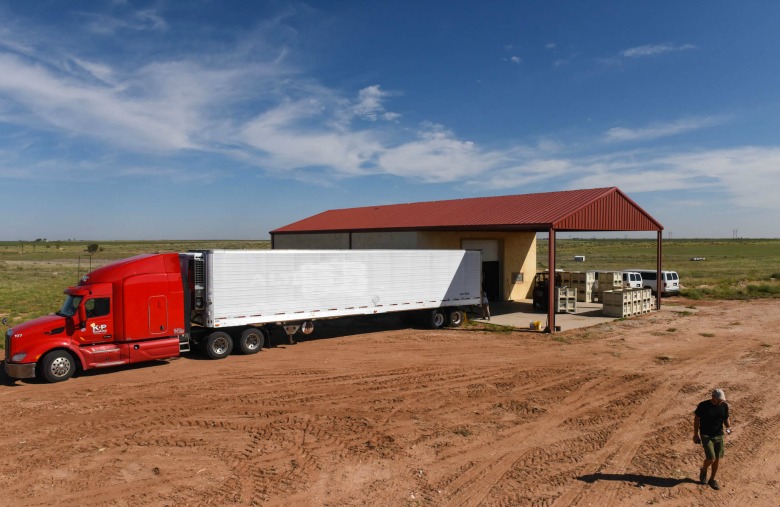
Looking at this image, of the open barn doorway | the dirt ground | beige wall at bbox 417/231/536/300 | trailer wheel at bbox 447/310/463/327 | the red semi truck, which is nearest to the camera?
the dirt ground

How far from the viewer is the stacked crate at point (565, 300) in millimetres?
25547

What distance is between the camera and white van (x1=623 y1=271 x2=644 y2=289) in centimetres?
3067

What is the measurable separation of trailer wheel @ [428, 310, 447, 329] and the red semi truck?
0.46m

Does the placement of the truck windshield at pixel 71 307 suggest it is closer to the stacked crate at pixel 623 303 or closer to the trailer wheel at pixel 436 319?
the trailer wheel at pixel 436 319

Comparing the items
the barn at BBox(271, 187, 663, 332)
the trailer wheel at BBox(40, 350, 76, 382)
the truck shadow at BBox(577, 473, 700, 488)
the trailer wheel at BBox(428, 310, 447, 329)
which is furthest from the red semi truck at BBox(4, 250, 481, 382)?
the truck shadow at BBox(577, 473, 700, 488)

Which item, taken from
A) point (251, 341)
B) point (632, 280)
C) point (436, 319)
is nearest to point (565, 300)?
point (436, 319)

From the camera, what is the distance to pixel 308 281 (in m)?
17.9

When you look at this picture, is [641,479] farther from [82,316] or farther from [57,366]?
[57,366]

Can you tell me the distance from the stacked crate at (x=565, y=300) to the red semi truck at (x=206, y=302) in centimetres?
734

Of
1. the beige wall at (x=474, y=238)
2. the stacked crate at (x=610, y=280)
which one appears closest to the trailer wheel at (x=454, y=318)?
the beige wall at (x=474, y=238)

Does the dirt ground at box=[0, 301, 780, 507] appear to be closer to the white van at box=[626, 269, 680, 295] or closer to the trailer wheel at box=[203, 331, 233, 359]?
the trailer wheel at box=[203, 331, 233, 359]

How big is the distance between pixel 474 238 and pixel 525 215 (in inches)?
192

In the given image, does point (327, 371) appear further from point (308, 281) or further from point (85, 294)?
point (85, 294)

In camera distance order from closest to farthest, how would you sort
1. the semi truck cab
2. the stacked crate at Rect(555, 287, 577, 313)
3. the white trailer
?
the semi truck cab → the white trailer → the stacked crate at Rect(555, 287, 577, 313)
